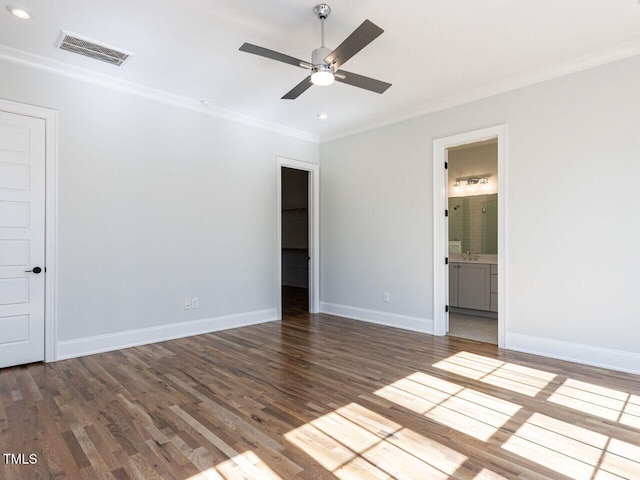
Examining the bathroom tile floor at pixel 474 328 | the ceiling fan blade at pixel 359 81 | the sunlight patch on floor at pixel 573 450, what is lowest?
the bathroom tile floor at pixel 474 328

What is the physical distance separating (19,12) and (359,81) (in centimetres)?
267

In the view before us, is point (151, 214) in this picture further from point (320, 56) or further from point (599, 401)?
point (599, 401)

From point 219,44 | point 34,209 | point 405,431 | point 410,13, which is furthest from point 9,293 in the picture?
point 410,13

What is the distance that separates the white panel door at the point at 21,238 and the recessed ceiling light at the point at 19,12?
3.38 feet

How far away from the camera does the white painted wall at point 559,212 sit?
335cm

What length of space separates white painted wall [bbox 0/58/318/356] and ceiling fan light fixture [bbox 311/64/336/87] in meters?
2.42

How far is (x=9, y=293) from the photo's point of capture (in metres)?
3.48

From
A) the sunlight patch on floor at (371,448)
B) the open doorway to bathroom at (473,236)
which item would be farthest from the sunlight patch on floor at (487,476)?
the open doorway to bathroom at (473,236)

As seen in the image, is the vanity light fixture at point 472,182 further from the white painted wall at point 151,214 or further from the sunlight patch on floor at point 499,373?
the sunlight patch on floor at point 499,373

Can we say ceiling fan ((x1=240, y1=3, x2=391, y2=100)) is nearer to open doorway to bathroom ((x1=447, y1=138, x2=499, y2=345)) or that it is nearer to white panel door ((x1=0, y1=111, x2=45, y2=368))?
white panel door ((x1=0, y1=111, x2=45, y2=368))

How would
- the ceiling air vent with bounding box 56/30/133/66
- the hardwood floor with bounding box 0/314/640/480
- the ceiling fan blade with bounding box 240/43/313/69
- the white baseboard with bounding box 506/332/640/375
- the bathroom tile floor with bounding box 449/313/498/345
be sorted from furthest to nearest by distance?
the bathroom tile floor with bounding box 449/313/498/345
the white baseboard with bounding box 506/332/640/375
the ceiling air vent with bounding box 56/30/133/66
the ceiling fan blade with bounding box 240/43/313/69
the hardwood floor with bounding box 0/314/640/480

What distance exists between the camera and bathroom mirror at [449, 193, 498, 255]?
6.12 metres

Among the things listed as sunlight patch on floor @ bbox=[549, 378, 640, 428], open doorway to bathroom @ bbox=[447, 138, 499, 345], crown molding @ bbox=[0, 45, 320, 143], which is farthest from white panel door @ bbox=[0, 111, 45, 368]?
open doorway to bathroom @ bbox=[447, 138, 499, 345]

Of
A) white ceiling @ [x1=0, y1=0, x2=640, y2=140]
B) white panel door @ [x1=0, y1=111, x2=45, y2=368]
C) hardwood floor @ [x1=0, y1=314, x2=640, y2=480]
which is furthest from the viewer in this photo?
white panel door @ [x1=0, y1=111, x2=45, y2=368]
